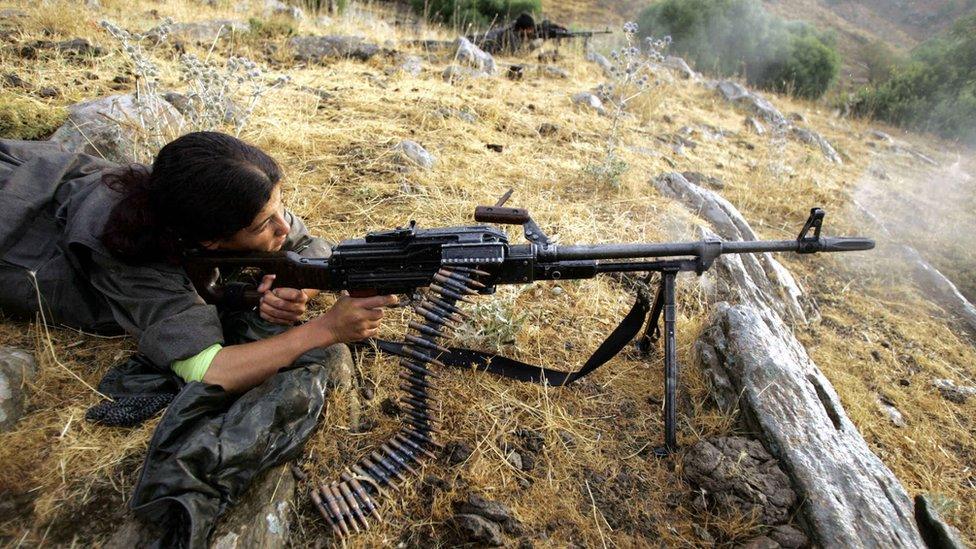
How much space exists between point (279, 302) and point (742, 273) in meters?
4.03

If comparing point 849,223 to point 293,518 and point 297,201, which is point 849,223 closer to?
point 297,201

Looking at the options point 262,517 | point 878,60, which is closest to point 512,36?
point 262,517

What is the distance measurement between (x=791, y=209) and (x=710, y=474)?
5.78 m

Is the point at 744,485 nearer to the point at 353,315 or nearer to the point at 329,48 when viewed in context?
the point at 353,315

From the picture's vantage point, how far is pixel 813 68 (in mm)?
17547

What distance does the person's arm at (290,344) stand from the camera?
2902 millimetres

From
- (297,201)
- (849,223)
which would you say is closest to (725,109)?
(849,223)

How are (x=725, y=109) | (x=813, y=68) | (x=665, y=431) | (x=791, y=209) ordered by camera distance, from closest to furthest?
(x=665, y=431) < (x=791, y=209) < (x=725, y=109) < (x=813, y=68)

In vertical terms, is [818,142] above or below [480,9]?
below

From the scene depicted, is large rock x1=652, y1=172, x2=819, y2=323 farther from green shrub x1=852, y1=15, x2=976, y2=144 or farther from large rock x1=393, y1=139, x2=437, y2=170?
green shrub x1=852, y1=15, x2=976, y2=144

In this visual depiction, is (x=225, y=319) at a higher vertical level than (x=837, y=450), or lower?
lower

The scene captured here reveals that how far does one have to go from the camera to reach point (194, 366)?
9.47 feet

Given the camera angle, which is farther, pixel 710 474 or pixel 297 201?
pixel 297 201

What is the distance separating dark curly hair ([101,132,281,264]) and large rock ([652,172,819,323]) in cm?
396
